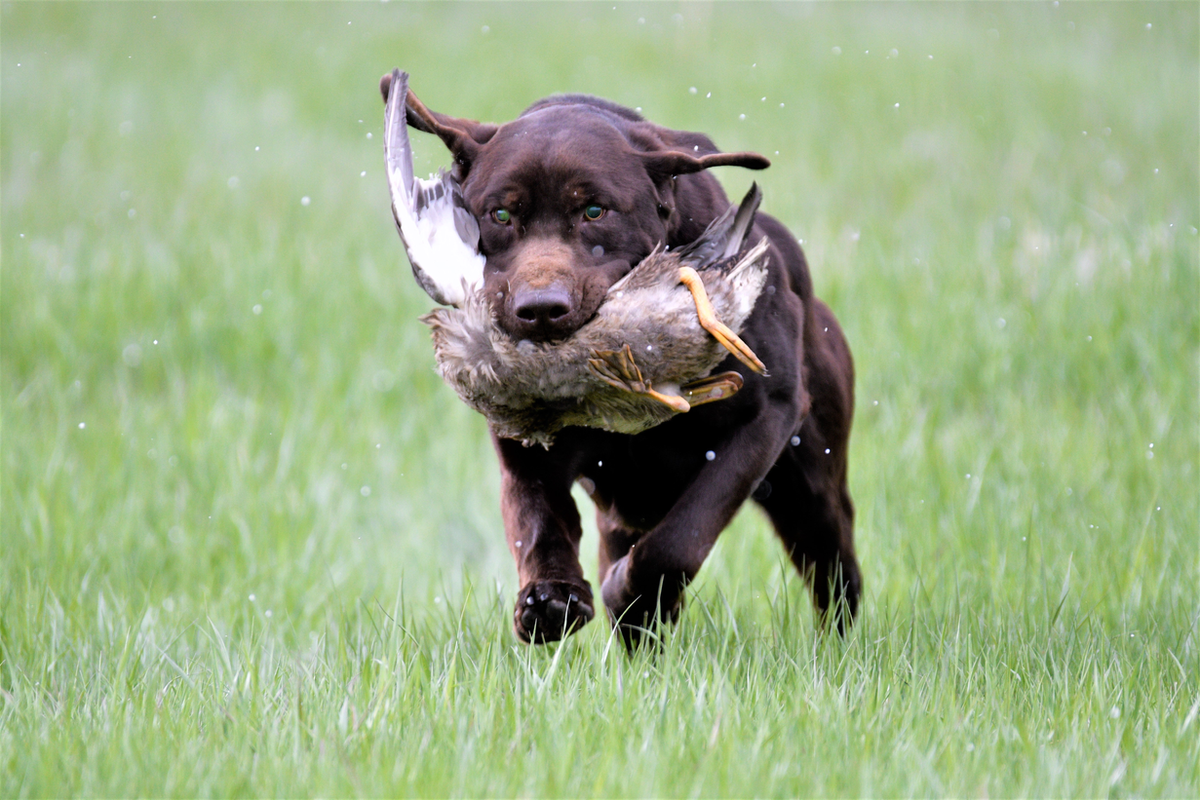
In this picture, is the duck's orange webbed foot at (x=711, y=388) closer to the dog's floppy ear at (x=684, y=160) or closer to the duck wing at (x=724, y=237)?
the duck wing at (x=724, y=237)

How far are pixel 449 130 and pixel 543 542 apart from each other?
1055mm

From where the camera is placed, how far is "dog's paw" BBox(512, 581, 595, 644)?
295cm

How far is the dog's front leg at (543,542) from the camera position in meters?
2.97

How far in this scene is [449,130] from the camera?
122 inches

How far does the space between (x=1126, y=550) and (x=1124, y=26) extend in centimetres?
1212

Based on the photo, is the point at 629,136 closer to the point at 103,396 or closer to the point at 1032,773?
the point at 1032,773

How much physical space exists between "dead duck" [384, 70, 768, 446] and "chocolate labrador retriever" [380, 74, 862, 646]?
60 mm

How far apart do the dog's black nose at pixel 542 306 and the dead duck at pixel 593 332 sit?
5 centimetres

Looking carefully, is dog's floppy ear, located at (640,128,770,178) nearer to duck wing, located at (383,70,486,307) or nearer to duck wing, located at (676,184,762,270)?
duck wing, located at (676,184,762,270)

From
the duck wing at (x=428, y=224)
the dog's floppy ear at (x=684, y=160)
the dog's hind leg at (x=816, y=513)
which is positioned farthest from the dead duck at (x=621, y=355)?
the dog's hind leg at (x=816, y=513)

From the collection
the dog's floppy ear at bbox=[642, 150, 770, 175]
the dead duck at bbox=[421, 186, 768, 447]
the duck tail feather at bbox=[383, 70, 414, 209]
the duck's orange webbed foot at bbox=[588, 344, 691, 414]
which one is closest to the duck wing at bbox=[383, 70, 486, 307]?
the duck tail feather at bbox=[383, 70, 414, 209]

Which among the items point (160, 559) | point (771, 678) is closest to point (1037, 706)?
point (771, 678)

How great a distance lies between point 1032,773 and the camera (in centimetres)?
249

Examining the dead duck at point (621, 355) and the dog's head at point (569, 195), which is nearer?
the dead duck at point (621, 355)
